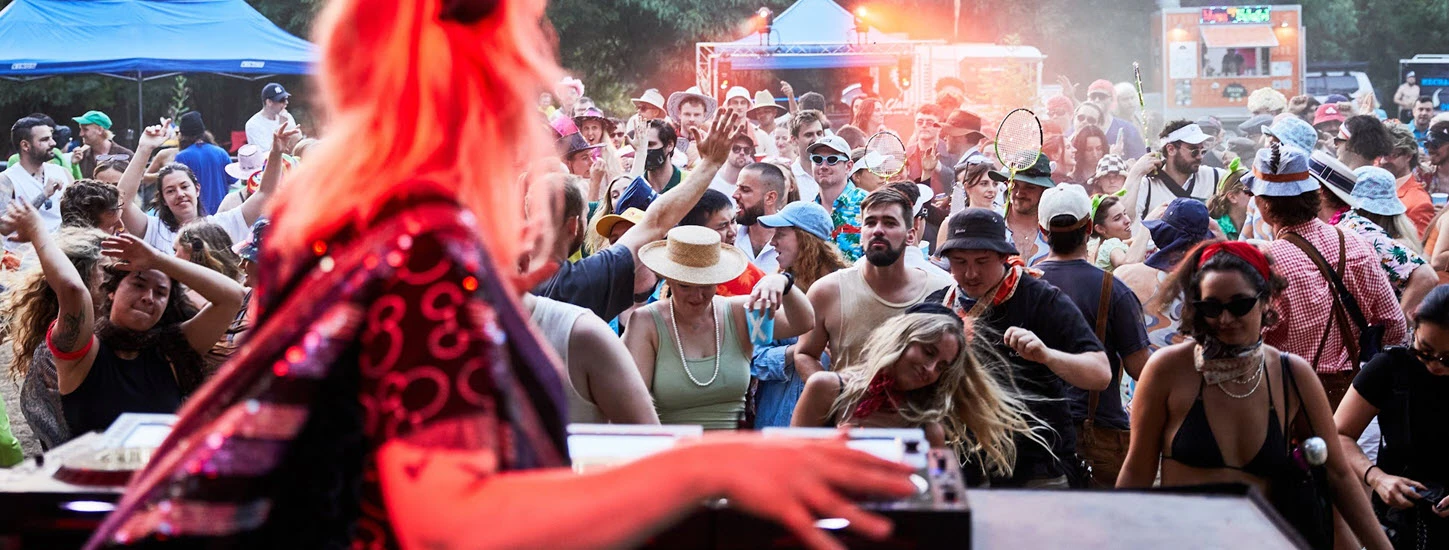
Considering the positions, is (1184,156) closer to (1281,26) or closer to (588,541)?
(588,541)

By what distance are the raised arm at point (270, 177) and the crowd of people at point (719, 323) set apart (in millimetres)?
32

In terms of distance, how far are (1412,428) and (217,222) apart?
19.2 ft

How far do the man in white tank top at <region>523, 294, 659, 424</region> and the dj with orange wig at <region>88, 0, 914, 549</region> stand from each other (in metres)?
2.36

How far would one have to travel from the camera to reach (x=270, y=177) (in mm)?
8094

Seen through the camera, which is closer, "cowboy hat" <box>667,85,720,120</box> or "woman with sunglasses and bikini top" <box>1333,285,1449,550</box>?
"woman with sunglasses and bikini top" <box>1333,285,1449,550</box>

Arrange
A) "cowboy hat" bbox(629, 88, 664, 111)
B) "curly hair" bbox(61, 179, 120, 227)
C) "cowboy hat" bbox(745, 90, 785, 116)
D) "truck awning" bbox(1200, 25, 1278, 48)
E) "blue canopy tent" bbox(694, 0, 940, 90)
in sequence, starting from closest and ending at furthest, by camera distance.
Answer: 1. "curly hair" bbox(61, 179, 120, 227)
2. "cowboy hat" bbox(629, 88, 664, 111)
3. "cowboy hat" bbox(745, 90, 785, 116)
4. "blue canopy tent" bbox(694, 0, 940, 90)
5. "truck awning" bbox(1200, 25, 1278, 48)

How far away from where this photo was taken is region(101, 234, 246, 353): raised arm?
4238mm

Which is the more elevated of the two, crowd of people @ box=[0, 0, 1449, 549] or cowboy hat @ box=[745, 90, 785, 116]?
cowboy hat @ box=[745, 90, 785, 116]

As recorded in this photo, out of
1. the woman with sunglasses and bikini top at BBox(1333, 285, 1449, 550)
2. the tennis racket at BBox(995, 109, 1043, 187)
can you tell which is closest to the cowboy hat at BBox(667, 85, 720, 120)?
the tennis racket at BBox(995, 109, 1043, 187)

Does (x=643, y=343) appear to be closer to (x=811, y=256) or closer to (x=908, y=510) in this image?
(x=811, y=256)

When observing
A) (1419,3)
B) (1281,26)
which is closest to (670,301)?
(1281,26)

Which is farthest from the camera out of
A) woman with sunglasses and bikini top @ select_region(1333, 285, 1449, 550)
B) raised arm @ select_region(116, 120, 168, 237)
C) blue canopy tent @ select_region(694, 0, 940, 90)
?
blue canopy tent @ select_region(694, 0, 940, 90)

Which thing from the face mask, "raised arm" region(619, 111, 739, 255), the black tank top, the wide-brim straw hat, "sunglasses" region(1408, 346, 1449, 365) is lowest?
"sunglasses" region(1408, 346, 1449, 365)

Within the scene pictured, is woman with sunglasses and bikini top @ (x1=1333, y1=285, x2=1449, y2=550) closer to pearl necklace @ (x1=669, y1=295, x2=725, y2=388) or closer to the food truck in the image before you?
pearl necklace @ (x1=669, y1=295, x2=725, y2=388)
